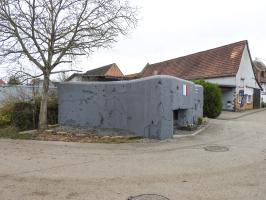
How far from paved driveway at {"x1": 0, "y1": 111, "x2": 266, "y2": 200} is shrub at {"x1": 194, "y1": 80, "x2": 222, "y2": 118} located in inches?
387

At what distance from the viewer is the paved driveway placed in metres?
5.71

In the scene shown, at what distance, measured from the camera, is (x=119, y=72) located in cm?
3188

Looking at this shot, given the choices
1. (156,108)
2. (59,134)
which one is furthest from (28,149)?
(156,108)

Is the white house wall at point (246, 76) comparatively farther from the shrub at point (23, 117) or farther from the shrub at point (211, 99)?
the shrub at point (23, 117)

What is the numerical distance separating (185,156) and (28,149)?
16.8 ft

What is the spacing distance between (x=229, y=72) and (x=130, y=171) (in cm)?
2551

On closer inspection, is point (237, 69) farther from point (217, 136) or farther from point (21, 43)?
point (21, 43)

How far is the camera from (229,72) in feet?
99.9

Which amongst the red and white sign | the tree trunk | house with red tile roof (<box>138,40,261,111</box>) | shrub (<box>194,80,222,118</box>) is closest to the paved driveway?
the tree trunk

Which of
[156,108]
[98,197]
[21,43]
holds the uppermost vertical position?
[21,43]

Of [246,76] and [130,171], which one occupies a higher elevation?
[246,76]

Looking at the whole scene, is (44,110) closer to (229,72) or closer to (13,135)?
(13,135)

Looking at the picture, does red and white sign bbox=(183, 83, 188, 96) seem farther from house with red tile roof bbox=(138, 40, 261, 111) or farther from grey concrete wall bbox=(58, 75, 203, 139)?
house with red tile roof bbox=(138, 40, 261, 111)

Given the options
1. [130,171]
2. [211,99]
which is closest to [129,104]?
[130,171]
